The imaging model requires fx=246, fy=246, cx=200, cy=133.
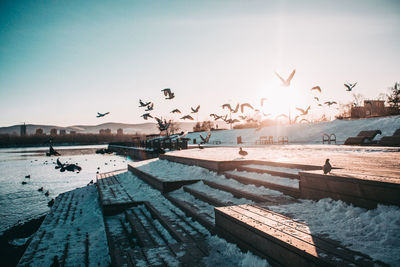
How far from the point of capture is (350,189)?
3.04 m

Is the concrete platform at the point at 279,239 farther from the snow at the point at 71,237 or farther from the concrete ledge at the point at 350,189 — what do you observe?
the snow at the point at 71,237

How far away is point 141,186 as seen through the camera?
8.39 meters

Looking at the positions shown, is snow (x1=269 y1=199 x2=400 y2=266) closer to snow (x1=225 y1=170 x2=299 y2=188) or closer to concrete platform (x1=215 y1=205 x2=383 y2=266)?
concrete platform (x1=215 y1=205 x2=383 y2=266)

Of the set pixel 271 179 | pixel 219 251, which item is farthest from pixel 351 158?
pixel 219 251

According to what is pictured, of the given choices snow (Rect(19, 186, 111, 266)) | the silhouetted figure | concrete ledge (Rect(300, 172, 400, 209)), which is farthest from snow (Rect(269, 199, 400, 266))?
the silhouetted figure

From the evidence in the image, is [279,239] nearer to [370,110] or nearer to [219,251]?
[219,251]

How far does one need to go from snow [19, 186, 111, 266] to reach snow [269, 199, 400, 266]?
3205mm

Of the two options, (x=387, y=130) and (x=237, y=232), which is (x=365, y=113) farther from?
(x=237, y=232)

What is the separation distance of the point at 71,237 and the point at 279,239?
4.52 meters

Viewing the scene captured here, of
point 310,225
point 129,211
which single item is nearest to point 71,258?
point 129,211

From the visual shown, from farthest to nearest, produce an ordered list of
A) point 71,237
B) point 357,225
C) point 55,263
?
point 71,237
point 55,263
point 357,225

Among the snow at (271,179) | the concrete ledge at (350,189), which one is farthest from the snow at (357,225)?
the snow at (271,179)

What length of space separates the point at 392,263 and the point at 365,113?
1693 inches

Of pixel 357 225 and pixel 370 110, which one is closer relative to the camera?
pixel 357 225
